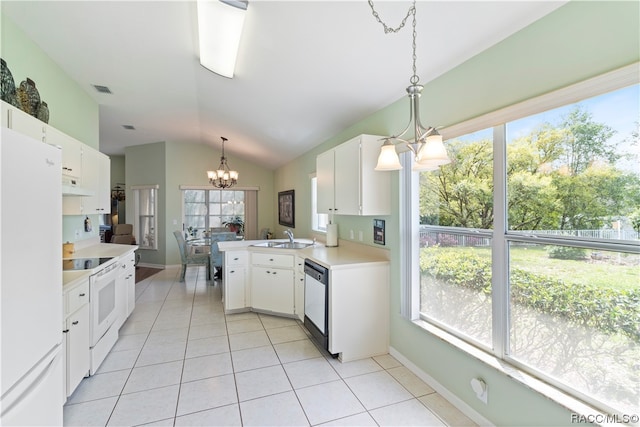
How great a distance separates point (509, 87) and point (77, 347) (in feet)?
11.5

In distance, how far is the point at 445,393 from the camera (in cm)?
214

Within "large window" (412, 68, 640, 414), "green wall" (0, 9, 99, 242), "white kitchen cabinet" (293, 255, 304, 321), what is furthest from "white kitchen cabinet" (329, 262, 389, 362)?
"green wall" (0, 9, 99, 242)

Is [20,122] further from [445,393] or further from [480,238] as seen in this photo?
[445,393]

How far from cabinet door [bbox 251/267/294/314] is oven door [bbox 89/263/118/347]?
1.55 m

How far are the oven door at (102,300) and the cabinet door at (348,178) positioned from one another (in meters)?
2.38

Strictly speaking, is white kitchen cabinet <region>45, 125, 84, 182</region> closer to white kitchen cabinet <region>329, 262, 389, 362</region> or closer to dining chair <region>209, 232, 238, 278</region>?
dining chair <region>209, 232, 238, 278</region>

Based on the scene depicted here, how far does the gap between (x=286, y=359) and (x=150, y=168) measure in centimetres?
614

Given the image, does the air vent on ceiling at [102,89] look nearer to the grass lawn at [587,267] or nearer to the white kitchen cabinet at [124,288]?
the white kitchen cabinet at [124,288]

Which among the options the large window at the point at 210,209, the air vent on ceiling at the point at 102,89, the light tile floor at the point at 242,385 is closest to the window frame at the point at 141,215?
the large window at the point at 210,209

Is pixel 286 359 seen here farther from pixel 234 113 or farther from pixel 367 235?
pixel 234 113

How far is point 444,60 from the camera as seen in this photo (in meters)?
2.03

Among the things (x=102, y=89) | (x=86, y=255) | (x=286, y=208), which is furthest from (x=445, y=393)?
(x=102, y=89)

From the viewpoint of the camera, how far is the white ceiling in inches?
69.3

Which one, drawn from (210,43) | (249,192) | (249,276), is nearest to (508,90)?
(210,43)
